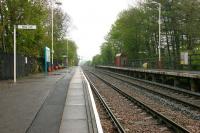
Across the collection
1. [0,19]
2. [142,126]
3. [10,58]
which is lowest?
[142,126]

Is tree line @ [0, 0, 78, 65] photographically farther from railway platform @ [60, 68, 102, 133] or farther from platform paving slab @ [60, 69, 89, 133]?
railway platform @ [60, 68, 102, 133]

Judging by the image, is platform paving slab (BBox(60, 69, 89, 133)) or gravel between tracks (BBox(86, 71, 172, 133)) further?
gravel between tracks (BBox(86, 71, 172, 133))

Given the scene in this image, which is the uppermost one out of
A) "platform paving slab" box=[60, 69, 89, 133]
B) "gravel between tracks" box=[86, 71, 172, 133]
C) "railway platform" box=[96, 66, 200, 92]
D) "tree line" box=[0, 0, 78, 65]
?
"tree line" box=[0, 0, 78, 65]

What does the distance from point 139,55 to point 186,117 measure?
62.9m

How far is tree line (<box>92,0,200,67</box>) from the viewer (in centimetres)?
5034

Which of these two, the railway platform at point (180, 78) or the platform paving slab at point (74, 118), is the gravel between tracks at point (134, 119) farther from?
the railway platform at point (180, 78)

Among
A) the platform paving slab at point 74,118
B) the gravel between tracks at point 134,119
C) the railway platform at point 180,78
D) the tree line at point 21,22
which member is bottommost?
the gravel between tracks at point 134,119

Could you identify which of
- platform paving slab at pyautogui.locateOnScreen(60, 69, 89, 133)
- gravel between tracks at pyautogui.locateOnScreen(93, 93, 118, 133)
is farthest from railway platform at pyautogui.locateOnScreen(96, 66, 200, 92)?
platform paving slab at pyautogui.locateOnScreen(60, 69, 89, 133)

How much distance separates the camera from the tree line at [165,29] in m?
50.3

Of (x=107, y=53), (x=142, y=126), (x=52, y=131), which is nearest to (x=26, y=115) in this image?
(x=52, y=131)

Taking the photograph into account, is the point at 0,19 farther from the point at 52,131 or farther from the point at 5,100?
the point at 52,131

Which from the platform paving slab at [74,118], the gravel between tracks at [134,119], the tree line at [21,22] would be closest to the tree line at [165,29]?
the tree line at [21,22]

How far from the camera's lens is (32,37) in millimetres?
36281

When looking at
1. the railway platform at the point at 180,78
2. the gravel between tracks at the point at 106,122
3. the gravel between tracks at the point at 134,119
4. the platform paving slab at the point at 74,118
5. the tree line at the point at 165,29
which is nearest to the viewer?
the platform paving slab at the point at 74,118
